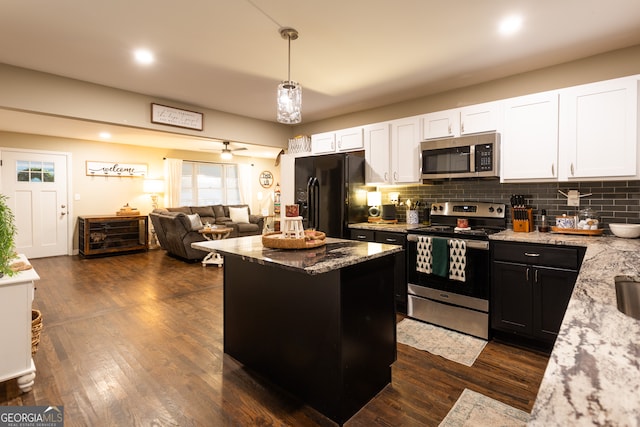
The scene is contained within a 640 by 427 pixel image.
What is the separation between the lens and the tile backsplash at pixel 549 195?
2820mm

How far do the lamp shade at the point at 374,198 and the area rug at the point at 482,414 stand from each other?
2.56 meters

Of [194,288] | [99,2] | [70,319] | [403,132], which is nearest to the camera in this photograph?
[99,2]

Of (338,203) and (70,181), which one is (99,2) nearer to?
(338,203)

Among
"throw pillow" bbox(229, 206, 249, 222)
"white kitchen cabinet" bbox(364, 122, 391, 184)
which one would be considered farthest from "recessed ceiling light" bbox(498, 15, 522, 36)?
"throw pillow" bbox(229, 206, 249, 222)

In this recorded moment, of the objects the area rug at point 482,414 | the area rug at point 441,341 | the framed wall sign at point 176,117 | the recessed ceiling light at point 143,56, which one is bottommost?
the area rug at point 482,414

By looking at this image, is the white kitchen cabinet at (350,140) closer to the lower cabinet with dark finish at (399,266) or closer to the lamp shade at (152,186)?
the lower cabinet with dark finish at (399,266)

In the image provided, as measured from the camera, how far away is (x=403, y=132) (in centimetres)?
378

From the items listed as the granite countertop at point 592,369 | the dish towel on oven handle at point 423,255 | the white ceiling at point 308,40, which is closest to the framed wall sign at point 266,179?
the white ceiling at point 308,40

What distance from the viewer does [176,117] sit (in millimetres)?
4363

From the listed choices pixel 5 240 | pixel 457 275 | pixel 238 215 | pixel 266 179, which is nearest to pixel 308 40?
pixel 457 275

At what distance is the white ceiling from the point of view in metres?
2.32

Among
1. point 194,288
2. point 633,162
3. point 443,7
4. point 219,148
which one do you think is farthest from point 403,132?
point 219,148

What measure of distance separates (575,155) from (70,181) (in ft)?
26.6

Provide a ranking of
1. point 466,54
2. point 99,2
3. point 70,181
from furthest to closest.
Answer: point 70,181, point 466,54, point 99,2
